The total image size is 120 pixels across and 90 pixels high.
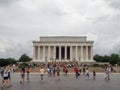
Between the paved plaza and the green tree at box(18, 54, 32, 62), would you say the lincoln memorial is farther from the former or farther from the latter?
the paved plaza

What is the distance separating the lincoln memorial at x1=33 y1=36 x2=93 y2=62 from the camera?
119 m

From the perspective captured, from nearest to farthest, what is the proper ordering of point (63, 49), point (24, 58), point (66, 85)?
point (66, 85) < point (63, 49) < point (24, 58)

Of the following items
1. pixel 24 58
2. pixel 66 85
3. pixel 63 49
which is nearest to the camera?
pixel 66 85

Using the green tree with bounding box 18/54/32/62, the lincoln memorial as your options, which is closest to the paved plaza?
the lincoln memorial

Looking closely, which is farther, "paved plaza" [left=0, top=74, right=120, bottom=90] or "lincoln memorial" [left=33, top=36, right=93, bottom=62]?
"lincoln memorial" [left=33, top=36, right=93, bottom=62]

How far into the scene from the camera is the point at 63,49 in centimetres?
12344

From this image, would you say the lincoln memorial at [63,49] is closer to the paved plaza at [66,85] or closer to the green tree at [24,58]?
the green tree at [24,58]

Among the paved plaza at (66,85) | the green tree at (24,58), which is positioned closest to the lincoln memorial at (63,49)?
the green tree at (24,58)

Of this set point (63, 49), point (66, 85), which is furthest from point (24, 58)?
point (66, 85)

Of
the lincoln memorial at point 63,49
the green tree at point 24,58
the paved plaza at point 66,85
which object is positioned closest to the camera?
the paved plaza at point 66,85

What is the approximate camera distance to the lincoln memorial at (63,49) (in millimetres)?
118812

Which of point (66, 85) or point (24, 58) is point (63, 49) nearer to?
point (24, 58)

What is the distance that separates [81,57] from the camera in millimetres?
120750

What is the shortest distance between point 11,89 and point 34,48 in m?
102
